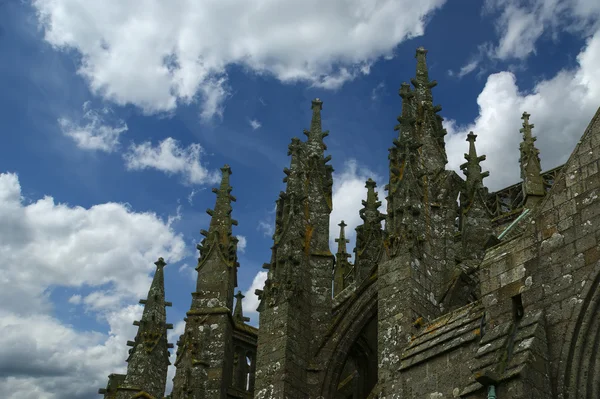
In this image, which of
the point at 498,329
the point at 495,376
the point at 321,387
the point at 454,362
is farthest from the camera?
the point at 321,387

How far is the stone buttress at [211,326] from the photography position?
17.0m

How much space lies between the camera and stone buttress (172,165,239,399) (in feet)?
55.6

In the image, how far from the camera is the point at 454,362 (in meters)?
10.4

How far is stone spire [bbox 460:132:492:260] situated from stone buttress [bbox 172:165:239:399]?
5.47 metres

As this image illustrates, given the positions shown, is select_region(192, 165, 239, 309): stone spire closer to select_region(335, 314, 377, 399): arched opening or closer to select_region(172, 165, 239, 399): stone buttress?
select_region(172, 165, 239, 399): stone buttress

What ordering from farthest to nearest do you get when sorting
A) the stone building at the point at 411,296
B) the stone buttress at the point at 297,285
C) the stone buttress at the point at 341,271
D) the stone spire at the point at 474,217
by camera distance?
the stone buttress at the point at 341,271
the stone spire at the point at 474,217
the stone buttress at the point at 297,285
the stone building at the point at 411,296

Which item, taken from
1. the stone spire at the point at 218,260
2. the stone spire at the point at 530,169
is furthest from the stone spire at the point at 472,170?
the stone spire at the point at 218,260

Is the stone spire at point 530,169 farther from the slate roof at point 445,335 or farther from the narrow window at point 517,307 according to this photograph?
the narrow window at point 517,307

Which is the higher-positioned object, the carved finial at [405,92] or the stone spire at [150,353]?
the carved finial at [405,92]

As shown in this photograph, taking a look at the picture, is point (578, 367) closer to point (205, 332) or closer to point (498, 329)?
point (498, 329)

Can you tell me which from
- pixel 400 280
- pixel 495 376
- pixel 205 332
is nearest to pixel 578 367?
pixel 495 376

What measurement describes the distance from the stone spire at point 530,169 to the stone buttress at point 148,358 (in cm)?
1023

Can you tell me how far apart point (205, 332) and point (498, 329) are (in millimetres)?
9310

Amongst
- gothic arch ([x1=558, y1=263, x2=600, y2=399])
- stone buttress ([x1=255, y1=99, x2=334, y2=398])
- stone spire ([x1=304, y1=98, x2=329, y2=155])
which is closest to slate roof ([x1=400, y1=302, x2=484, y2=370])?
gothic arch ([x1=558, y1=263, x2=600, y2=399])
